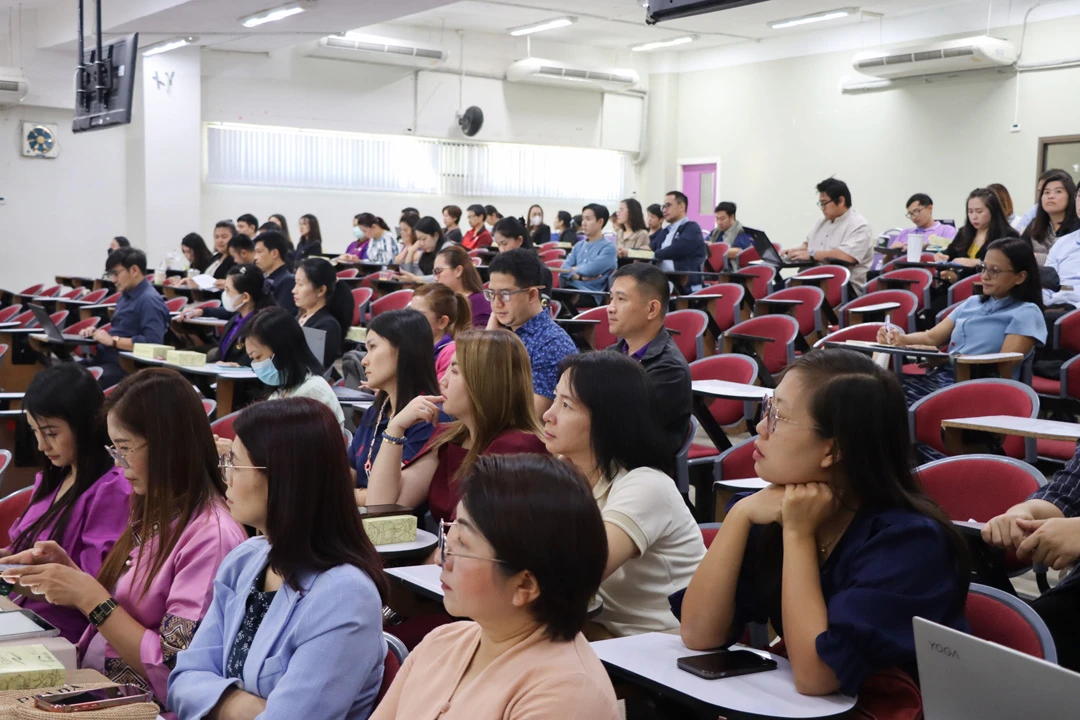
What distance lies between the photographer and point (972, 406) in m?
3.42

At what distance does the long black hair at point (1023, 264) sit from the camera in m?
4.20

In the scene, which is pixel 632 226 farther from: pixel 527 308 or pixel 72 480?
pixel 72 480

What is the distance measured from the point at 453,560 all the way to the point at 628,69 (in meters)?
14.2

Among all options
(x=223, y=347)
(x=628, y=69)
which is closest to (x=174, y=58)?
(x=628, y=69)

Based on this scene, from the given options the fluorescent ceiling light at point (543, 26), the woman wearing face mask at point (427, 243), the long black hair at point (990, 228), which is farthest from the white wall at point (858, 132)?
the woman wearing face mask at point (427, 243)

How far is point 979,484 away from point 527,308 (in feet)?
6.92

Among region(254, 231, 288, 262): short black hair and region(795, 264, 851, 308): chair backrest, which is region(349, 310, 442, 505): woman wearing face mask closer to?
region(254, 231, 288, 262): short black hair

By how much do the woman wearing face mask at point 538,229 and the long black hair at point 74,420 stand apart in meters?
10.1

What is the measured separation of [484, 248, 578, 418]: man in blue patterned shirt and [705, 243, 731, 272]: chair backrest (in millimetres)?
5573

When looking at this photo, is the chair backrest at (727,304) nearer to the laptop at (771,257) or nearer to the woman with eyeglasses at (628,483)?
the laptop at (771,257)

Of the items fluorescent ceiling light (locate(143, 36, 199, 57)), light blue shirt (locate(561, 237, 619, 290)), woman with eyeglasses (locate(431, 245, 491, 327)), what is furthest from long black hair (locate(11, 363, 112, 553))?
fluorescent ceiling light (locate(143, 36, 199, 57))

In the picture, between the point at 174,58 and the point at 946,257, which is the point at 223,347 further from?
the point at 174,58

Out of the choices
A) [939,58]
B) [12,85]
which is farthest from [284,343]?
[939,58]

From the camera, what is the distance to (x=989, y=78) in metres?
11.1
